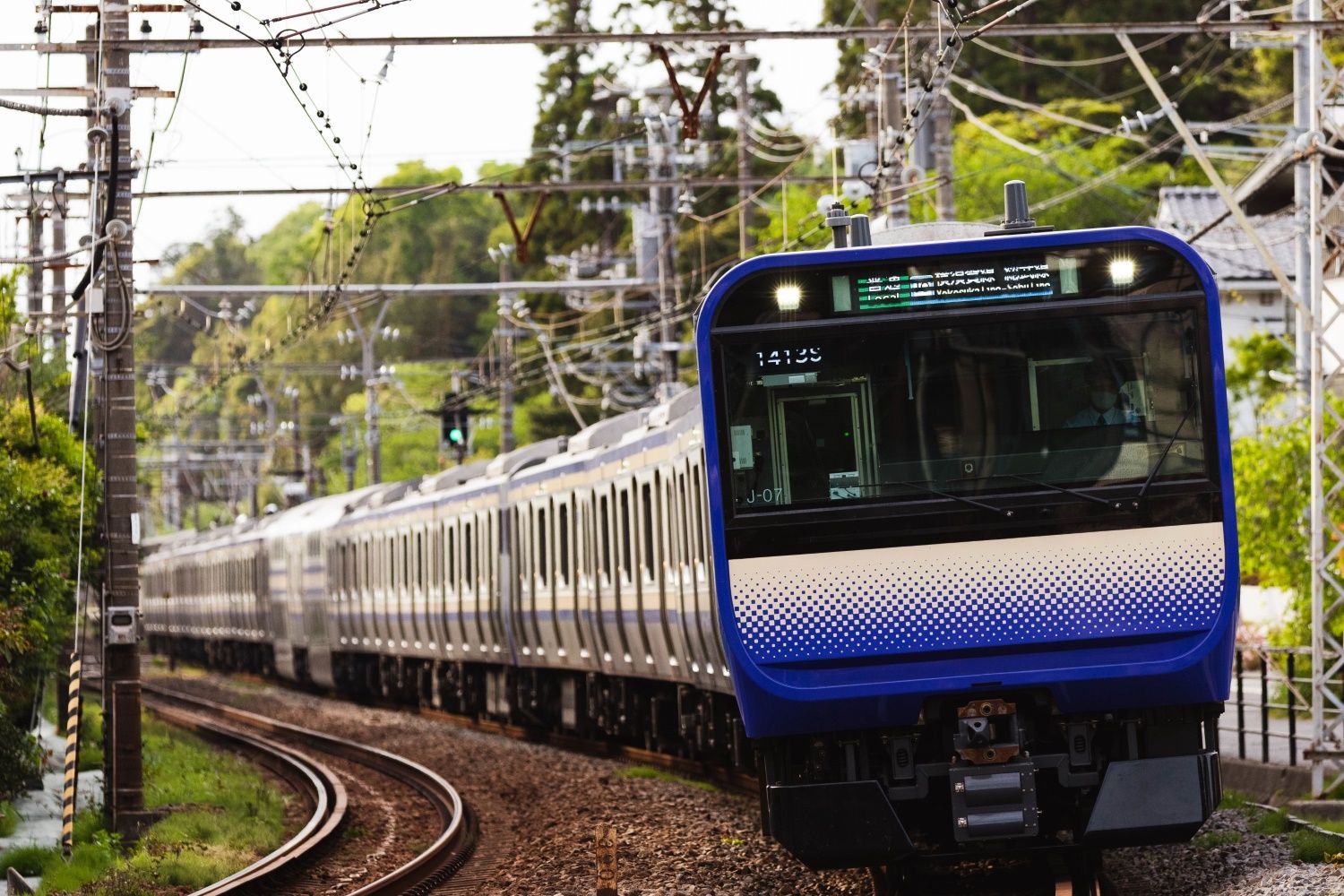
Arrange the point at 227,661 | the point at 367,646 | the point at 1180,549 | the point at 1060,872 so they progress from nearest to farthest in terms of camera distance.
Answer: the point at 1180,549, the point at 1060,872, the point at 367,646, the point at 227,661

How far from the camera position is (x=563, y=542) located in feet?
70.8

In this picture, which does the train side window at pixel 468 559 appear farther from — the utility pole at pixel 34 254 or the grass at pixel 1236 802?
the grass at pixel 1236 802

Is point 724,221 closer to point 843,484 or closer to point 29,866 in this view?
point 29,866

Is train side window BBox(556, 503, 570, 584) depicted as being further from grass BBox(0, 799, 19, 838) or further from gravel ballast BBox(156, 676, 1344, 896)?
grass BBox(0, 799, 19, 838)

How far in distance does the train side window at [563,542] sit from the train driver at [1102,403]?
11.7m

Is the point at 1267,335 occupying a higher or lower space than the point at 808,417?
higher

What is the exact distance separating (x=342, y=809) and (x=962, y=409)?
9544 mm

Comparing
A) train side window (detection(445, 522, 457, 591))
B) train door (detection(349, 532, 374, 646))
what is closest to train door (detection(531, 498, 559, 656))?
train side window (detection(445, 522, 457, 591))

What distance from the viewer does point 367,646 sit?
33656 mm

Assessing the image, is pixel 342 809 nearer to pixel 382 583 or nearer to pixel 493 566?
pixel 493 566

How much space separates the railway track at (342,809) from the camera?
13.7m

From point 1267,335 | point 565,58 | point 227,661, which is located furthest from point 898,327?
point 565,58

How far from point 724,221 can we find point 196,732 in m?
28.3

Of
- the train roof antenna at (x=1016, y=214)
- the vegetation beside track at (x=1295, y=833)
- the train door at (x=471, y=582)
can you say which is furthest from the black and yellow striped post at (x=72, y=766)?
the train door at (x=471, y=582)
